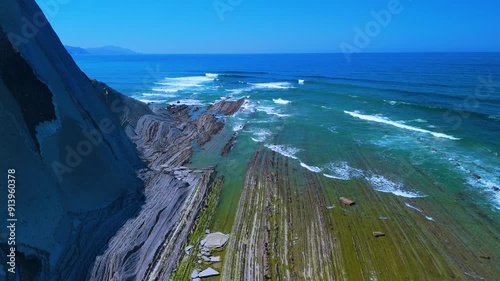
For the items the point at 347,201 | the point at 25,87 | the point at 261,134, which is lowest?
the point at 347,201

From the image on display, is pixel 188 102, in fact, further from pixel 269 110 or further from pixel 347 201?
pixel 347 201

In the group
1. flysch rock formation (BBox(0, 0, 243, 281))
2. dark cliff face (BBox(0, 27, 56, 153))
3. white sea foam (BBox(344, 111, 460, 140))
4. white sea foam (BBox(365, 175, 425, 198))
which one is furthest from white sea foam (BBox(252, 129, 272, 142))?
dark cliff face (BBox(0, 27, 56, 153))

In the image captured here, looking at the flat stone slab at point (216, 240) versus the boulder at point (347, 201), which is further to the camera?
the boulder at point (347, 201)

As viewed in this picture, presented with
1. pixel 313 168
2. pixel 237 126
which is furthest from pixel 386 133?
pixel 237 126

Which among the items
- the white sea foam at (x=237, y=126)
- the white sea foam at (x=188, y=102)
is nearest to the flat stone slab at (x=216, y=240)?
the white sea foam at (x=237, y=126)

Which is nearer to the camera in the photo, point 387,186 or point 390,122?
point 387,186

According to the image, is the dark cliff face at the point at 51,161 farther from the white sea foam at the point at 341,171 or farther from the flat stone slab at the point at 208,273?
the white sea foam at the point at 341,171
